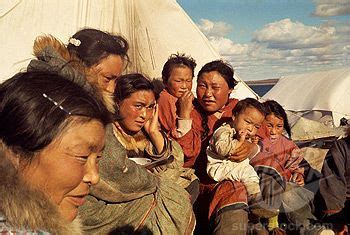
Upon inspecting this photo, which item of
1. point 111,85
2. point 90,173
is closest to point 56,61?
point 111,85

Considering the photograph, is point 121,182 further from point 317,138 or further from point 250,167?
point 317,138

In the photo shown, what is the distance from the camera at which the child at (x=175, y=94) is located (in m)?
3.49

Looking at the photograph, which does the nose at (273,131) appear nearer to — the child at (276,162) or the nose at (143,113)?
the child at (276,162)

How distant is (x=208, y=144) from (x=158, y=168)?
601 millimetres

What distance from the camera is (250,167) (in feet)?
10.9

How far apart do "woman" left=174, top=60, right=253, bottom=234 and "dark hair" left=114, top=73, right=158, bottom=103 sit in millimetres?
350

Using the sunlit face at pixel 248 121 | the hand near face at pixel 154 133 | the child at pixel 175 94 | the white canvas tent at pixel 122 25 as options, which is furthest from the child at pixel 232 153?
the white canvas tent at pixel 122 25

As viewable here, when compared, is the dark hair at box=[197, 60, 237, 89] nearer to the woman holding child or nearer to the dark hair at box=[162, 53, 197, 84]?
the woman holding child

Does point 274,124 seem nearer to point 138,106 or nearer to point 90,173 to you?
point 138,106

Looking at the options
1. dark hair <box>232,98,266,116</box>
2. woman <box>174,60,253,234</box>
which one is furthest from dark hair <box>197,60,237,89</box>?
dark hair <box>232,98,266,116</box>

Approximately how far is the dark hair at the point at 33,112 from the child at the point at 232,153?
187 cm

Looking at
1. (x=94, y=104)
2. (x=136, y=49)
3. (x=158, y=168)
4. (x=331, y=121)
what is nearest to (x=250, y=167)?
(x=158, y=168)

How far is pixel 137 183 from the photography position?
2.42 meters

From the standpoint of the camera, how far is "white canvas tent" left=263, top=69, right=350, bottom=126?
11.1 metres
